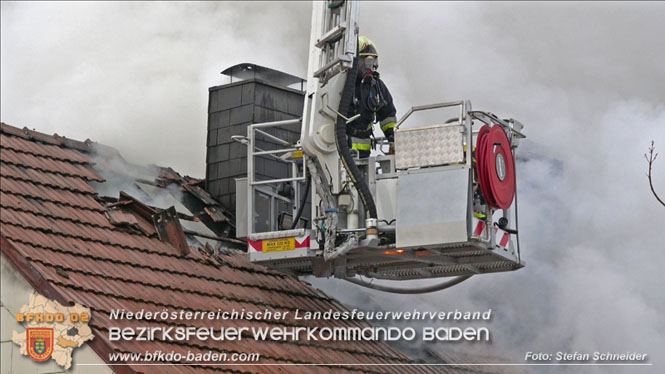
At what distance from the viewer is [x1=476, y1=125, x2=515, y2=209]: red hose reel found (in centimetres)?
1097

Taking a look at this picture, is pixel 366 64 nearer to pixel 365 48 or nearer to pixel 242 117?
pixel 365 48

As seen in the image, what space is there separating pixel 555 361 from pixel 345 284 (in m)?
2.55

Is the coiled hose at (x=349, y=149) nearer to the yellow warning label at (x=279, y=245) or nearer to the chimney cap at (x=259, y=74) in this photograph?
the yellow warning label at (x=279, y=245)

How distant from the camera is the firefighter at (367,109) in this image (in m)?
11.7

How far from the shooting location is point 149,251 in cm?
1163

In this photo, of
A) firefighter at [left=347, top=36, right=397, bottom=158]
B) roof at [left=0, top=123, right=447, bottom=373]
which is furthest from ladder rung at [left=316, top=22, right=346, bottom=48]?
roof at [left=0, top=123, right=447, bottom=373]

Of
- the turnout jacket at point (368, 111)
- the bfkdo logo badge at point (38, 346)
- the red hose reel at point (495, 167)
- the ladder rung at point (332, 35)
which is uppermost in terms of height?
the ladder rung at point (332, 35)

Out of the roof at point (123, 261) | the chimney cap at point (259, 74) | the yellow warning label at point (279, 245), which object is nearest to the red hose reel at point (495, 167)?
the yellow warning label at point (279, 245)

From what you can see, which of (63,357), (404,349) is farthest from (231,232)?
(63,357)

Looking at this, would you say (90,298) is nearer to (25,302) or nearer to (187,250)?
(25,302)

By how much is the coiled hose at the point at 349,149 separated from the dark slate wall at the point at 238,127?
280 centimetres

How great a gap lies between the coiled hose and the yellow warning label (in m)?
0.98

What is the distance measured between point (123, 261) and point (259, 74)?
14.9 feet

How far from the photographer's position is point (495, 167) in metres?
11.1
